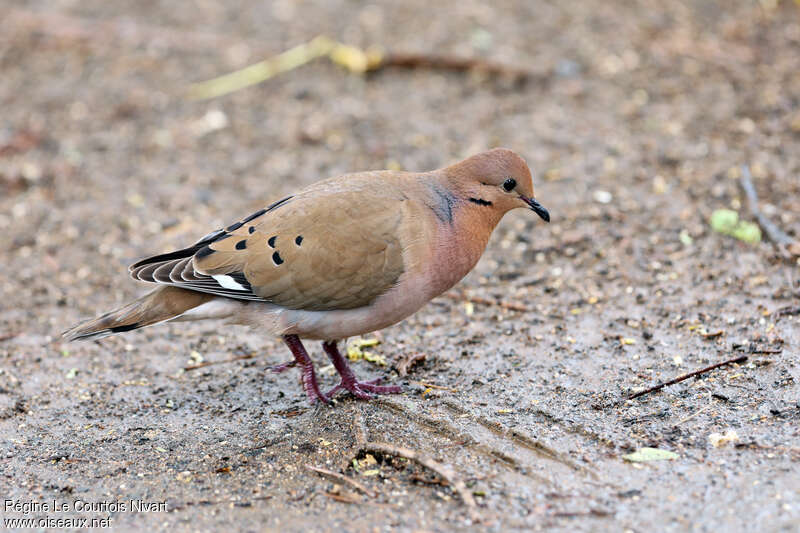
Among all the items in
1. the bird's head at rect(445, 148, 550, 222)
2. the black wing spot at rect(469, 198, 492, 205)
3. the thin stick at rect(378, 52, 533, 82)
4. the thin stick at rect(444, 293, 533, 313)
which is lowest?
the thin stick at rect(444, 293, 533, 313)

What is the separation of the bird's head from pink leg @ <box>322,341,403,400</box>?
1035mm

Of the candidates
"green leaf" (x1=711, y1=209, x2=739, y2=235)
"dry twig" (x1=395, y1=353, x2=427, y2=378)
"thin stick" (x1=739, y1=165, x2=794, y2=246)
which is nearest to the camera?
"dry twig" (x1=395, y1=353, x2=427, y2=378)

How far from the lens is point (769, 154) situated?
6.39 m

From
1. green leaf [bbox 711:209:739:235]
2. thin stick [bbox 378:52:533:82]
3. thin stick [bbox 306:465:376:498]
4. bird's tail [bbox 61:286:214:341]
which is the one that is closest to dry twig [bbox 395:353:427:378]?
thin stick [bbox 306:465:376:498]

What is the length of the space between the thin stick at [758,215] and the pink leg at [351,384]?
261 cm

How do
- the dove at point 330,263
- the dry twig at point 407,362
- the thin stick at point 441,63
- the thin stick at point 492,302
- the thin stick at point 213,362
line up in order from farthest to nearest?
1. the thin stick at point 441,63
2. the thin stick at point 492,302
3. the thin stick at point 213,362
4. the dry twig at point 407,362
5. the dove at point 330,263

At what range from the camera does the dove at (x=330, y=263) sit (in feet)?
13.8

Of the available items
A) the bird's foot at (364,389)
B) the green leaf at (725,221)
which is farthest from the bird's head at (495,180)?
the green leaf at (725,221)

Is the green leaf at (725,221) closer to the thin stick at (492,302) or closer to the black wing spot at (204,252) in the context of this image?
the thin stick at (492,302)

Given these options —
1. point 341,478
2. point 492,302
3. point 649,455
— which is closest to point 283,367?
point 341,478

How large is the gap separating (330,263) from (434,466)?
111 centimetres

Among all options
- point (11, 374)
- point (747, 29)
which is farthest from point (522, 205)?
point (747, 29)

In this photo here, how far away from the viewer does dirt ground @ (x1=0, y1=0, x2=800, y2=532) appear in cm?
365

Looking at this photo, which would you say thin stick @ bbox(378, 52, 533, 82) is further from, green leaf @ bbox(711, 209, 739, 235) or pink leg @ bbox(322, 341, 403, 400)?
pink leg @ bbox(322, 341, 403, 400)
